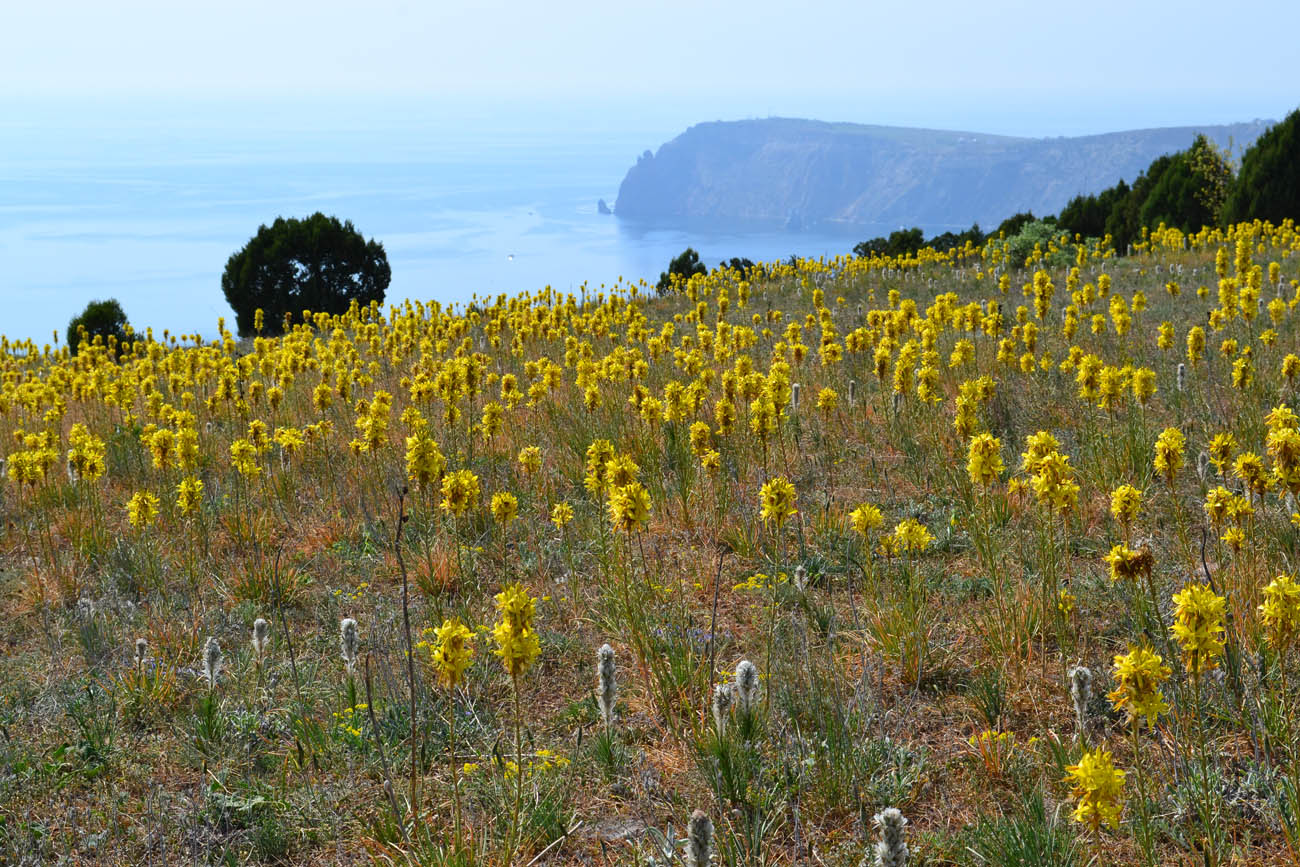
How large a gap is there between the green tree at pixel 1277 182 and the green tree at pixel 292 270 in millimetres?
24918

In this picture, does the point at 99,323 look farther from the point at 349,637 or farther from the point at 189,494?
the point at 349,637

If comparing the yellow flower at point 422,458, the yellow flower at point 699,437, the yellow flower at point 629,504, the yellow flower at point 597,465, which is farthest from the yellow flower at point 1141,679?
the yellow flower at point 699,437

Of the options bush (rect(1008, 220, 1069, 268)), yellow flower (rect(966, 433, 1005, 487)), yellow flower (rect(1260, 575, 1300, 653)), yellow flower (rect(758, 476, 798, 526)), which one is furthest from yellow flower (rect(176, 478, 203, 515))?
bush (rect(1008, 220, 1069, 268))

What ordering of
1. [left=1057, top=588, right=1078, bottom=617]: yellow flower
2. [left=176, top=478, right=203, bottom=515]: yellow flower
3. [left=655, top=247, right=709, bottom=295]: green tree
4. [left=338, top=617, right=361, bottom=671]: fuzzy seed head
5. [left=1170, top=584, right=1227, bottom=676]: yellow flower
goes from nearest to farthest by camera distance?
1. [left=1170, top=584, right=1227, bottom=676]: yellow flower
2. [left=338, top=617, right=361, bottom=671]: fuzzy seed head
3. [left=1057, top=588, right=1078, bottom=617]: yellow flower
4. [left=176, top=478, right=203, bottom=515]: yellow flower
5. [left=655, top=247, right=709, bottom=295]: green tree

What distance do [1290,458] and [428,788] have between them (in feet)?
10.6

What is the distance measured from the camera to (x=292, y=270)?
3023 centimetres

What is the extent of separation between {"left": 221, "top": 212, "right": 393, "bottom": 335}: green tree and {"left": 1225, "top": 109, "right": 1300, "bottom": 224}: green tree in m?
24.9

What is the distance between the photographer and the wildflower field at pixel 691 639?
282cm

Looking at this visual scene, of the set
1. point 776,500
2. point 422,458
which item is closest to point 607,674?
A: point 776,500

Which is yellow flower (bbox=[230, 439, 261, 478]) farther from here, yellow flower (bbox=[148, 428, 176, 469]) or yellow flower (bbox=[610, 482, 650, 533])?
yellow flower (bbox=[610, 482, 650, 533])

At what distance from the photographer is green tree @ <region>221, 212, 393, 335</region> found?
29.9 metres

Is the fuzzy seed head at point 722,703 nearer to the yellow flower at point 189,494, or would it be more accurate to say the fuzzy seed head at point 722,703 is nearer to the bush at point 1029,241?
the yellow flower at point 189,494

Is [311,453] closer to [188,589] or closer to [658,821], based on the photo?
[188,589]

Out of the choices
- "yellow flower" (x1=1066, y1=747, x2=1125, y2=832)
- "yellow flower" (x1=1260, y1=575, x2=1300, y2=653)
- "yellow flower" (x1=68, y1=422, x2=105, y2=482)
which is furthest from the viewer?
"yellow flower" (x1=68, y1=422, x2=105, y2=482)
